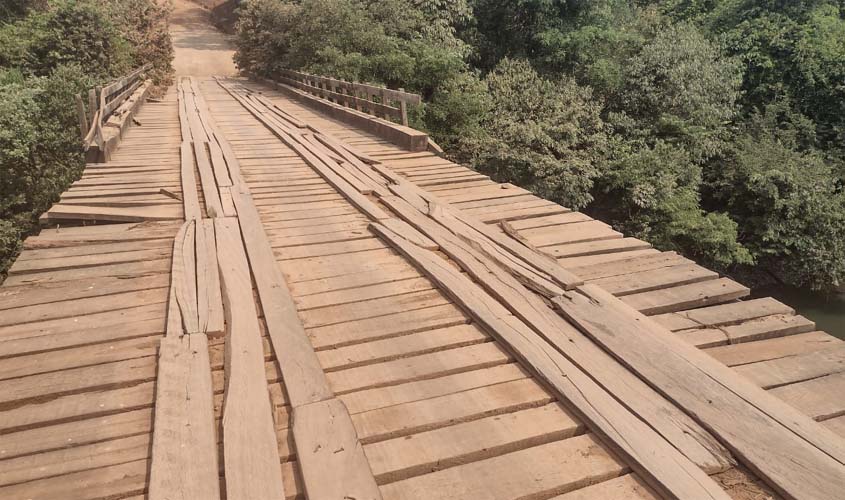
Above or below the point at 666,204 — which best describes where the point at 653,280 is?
above

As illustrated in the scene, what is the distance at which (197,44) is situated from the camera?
38.5m

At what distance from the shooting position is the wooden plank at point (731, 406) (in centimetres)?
202

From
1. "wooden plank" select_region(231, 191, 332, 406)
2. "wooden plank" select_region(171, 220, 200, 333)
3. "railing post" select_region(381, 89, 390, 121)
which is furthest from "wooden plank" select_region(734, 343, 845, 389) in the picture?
"railing post" select_region(381, 89, 390, 121)

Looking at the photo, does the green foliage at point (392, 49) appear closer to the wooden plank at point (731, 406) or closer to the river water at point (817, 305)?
the river water at point (817, 305)

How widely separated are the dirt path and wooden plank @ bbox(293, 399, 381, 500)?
34034 mm

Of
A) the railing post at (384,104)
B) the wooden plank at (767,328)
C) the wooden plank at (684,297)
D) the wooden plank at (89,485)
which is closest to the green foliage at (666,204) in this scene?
the railing post at (384,104)

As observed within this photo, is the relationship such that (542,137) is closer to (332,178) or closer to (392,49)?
(392,49)

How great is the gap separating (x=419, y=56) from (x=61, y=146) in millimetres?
9813

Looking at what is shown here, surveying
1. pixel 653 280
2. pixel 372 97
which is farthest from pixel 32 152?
pixel 653 280

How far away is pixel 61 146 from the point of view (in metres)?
13.4

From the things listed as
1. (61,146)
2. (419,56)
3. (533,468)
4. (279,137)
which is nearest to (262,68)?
(419,56)

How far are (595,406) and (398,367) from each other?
0.96 m

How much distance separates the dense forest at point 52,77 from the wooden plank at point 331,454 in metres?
11.8

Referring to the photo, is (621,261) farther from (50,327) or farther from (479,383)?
(50,327)
